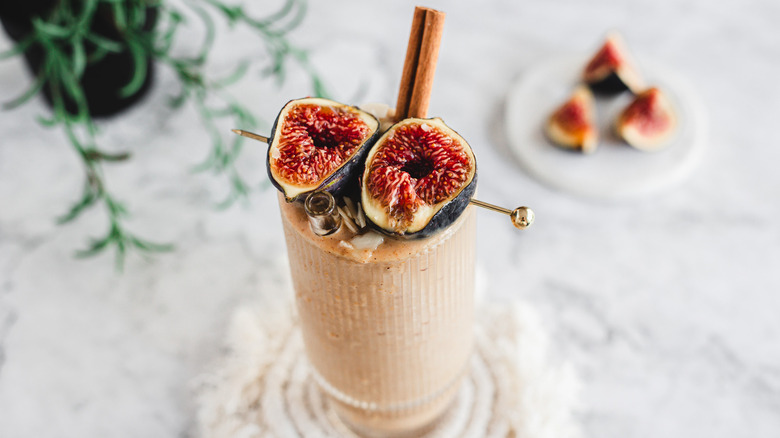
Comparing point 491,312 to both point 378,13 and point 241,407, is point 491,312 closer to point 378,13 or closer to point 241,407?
point 241,407

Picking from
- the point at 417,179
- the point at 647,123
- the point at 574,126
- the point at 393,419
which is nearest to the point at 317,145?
the point at 417,179

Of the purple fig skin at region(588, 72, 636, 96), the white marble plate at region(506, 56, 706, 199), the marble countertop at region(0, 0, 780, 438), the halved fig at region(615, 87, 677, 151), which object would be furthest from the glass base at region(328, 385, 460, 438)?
the purple fig skin at region(588, 72, 636, 96)

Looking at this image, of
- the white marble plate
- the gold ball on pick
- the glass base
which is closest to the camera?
the gold ball on pick

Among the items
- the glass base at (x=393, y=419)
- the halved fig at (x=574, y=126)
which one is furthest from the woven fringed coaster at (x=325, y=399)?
the halved fig at (x=574, y=126)

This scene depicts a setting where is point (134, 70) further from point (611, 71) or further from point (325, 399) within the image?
point (611, 71)

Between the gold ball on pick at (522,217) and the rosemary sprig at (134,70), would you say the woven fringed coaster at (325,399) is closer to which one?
the rosemary sprig at (134,70)

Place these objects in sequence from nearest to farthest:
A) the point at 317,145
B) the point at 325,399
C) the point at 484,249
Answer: the point at 317,145
the point at 325,399
the point at 484,249

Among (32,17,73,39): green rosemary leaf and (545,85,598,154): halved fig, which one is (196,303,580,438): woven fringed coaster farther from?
(32,17,73,39): green rosemary leaf
